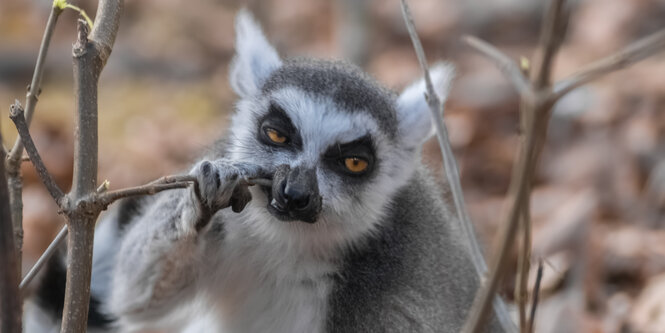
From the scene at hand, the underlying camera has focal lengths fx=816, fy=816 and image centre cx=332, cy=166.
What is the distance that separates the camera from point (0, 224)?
2.23 metres

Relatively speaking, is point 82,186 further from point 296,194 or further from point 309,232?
point 309,232

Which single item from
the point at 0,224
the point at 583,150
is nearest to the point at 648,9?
the point at 583,150

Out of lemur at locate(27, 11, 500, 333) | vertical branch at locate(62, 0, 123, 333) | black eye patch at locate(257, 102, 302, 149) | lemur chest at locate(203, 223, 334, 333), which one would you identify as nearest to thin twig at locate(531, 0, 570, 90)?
vertical branch at locate(62, 0, 123, 333)

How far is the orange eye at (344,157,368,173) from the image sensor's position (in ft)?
14.0

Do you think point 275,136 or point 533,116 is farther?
point 275,136

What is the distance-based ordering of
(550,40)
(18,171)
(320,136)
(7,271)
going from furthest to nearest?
(320,136) < (18,171) < (7,271) < (550,40)

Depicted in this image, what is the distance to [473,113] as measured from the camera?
33.0 ft

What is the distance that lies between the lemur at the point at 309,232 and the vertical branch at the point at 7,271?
155 cm

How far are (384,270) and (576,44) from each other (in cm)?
801

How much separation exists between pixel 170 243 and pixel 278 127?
828mm

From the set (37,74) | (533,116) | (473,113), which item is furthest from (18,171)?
(473,113)

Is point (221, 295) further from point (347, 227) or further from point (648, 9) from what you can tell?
point (648, 9)

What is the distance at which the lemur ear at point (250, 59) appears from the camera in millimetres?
4930

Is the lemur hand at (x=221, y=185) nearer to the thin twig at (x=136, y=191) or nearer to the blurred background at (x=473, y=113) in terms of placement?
the thin twig at (x=136, y=191)
